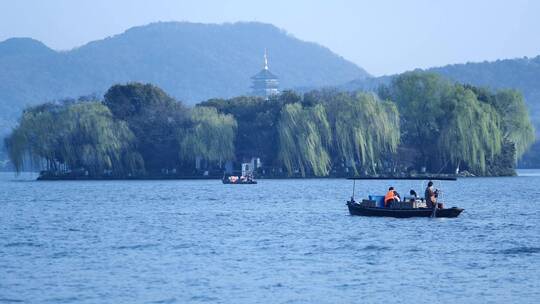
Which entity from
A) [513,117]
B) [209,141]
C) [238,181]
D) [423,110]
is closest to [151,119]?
[209,141]

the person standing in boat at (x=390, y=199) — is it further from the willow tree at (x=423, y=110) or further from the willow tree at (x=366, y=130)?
the willow tree at (x=423, y=110)

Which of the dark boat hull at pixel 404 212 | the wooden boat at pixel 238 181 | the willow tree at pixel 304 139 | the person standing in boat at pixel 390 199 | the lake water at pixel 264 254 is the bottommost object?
the lake water at pixel 264 254

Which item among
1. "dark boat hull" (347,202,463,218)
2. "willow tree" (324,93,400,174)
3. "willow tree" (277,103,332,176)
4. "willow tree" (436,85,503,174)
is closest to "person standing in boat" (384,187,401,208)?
"dark boat hull" (347,202,463,218)

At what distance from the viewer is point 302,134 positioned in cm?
10169

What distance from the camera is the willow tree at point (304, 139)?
101562mm

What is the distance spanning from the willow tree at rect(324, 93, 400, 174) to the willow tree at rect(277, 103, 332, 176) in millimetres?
1298

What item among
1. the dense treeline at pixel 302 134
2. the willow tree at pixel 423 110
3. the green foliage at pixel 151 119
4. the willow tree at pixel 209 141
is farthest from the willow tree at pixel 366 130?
the green foliage at pixel 151 119

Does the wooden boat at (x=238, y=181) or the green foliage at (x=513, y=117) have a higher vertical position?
the green foliage at (x=513, y=117)

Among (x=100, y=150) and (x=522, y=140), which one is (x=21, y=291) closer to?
(x=100, y=150)

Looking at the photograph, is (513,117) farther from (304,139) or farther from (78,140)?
(78,140)

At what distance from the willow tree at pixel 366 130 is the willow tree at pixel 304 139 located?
51.1 inches

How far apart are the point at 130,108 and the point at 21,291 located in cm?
8995

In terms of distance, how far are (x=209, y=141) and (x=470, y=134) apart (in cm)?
2229

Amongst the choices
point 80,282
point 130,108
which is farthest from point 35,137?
point 80,282
